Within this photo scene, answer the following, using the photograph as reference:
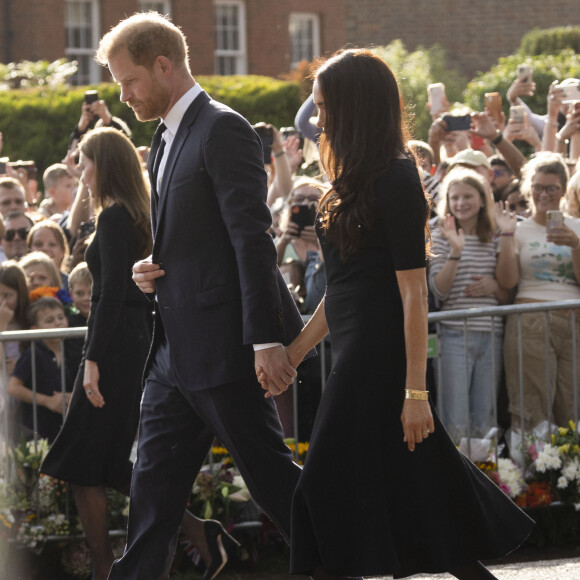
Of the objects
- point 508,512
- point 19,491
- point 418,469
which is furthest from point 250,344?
point 19,491

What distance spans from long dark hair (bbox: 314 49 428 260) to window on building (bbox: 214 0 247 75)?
82.2 feet

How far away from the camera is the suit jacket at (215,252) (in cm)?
428

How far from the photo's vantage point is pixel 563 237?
723 centimetres

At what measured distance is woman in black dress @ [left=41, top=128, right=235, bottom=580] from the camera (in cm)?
551

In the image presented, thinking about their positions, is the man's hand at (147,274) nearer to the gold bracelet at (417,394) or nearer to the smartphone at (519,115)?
the gold bracelet at (417,394)

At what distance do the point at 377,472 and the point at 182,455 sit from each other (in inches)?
32.1

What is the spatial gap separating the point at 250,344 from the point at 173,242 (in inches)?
17.3

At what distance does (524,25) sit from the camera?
31828 mm

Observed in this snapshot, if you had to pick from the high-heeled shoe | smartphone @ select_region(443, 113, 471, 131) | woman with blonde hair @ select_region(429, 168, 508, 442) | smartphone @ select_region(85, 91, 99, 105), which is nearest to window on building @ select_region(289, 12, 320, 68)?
smartphone @ select_region(85, 91, 99, 105)

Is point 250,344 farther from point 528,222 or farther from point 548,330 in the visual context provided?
point 528,222

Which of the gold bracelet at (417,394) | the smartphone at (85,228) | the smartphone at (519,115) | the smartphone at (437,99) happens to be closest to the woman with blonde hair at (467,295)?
the smartphone at (519,115)

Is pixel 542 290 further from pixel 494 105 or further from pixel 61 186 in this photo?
pixel 61 186

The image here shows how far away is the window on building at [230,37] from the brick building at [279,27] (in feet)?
0.07

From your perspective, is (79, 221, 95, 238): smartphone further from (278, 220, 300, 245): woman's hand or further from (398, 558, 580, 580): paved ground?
(398, 558, 580, 580): paved ground
